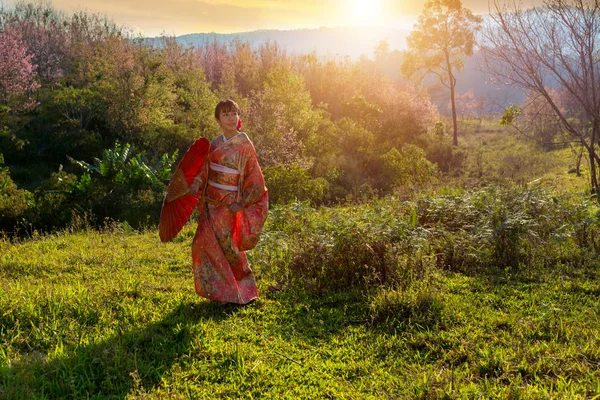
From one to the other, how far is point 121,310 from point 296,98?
14.5 m

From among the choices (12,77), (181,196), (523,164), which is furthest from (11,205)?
(523,164)

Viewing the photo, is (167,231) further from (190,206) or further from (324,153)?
(324,153)

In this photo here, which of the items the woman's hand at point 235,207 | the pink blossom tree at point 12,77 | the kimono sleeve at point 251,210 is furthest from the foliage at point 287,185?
the pink blossom tree at point 12,77

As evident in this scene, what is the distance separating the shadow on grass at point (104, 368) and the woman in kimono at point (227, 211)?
2.32 ft

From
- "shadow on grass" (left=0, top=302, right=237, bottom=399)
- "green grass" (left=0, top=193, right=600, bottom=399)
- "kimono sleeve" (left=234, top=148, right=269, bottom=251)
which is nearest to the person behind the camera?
"shadow on grass" (left=0, top=302, right=237, bottom=399)

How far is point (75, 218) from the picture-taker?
9719 millimetres

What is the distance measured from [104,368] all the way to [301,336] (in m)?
1.73

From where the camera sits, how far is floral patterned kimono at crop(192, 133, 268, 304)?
4.68 metres

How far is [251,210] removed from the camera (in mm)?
4793

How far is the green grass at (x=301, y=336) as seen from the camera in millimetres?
3354

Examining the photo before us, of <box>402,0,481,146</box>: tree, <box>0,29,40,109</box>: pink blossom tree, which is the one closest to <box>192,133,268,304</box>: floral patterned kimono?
<box>0,29,40,109</box>: pink blossom tree

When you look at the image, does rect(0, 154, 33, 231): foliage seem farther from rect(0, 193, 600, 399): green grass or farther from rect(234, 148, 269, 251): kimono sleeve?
rect(234, 148, 269, 251): kimono sleeve

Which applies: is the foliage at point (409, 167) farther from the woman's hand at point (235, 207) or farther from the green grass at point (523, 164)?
the woman's hand at point (235, 207)

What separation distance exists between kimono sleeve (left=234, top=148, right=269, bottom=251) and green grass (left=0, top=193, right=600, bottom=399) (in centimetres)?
74
